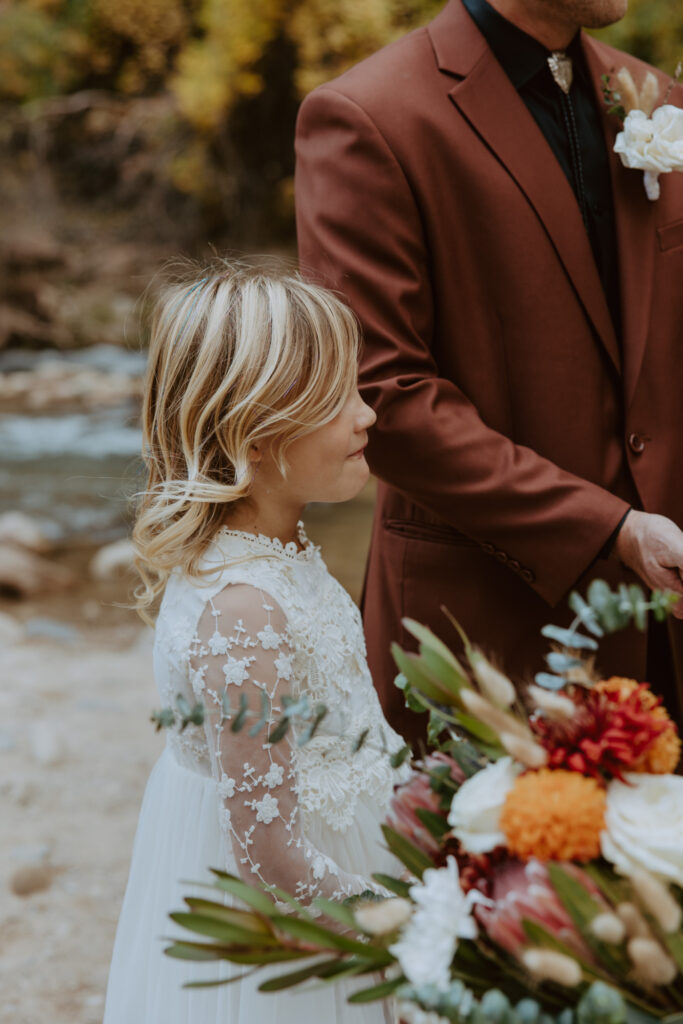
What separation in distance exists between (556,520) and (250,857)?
2.02 feet

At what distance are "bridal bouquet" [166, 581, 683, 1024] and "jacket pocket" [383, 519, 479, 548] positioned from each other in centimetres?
94

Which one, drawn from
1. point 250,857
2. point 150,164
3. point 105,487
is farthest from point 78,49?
point 250,857

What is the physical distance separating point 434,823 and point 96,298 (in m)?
8.54

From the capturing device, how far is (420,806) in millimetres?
747

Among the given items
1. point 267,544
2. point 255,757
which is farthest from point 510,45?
point 255,757

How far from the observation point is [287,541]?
1.31 meters

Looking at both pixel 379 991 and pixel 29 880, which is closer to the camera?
pixel 379 991

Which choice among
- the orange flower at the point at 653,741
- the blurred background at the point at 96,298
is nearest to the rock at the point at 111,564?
the blurred background at the point at 96,298

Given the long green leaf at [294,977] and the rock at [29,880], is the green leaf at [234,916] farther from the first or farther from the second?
the rock at [29,880]

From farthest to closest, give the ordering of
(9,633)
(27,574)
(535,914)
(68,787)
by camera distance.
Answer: (27,574)
(9,633)
(68,787)
(535,914)

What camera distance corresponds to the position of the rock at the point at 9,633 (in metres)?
4.56

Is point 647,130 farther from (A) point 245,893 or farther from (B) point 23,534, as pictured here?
(B) point 23,534

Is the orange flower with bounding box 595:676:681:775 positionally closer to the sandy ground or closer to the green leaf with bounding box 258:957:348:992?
the green leaf with bounding box 258:957:348:992

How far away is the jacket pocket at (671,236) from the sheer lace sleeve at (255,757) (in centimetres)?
89
